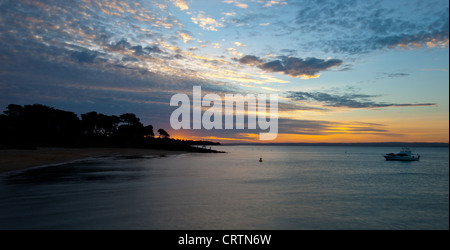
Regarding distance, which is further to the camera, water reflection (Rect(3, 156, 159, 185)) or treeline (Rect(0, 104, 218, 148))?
treeline (Rect(0, 104, 218, 148))

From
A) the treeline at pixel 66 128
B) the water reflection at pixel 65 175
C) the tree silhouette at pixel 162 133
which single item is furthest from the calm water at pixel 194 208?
the tree silhouette at pixel 162 133

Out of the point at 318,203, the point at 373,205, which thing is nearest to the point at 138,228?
the point at 318,203

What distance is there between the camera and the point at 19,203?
1648 cm

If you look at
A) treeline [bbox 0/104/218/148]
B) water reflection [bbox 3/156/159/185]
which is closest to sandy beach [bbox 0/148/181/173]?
water reflection [bbox 3/156/159/185]

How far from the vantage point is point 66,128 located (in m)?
115

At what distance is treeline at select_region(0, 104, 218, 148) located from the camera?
9525cm

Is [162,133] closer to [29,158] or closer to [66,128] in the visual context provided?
[66,128]

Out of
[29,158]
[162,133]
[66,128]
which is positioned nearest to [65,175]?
[29,158]

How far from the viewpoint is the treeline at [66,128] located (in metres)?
95.2

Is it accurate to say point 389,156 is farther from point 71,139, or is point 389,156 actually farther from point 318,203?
point 71,139

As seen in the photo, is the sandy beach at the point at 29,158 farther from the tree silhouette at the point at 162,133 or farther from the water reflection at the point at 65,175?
the tree silhouette at the point at 162,133

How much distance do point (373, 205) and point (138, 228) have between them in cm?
1807

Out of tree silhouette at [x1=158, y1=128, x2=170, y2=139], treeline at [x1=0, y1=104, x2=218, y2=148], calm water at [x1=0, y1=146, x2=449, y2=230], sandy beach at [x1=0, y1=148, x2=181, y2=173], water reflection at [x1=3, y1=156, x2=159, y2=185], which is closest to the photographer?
calm water at [x1=0, y1=146, x2=449, y2=230]

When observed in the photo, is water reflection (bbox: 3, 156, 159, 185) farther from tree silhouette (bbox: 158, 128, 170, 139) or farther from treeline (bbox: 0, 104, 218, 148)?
tree silhouette (bbox: 158, 128, 170, 139)
